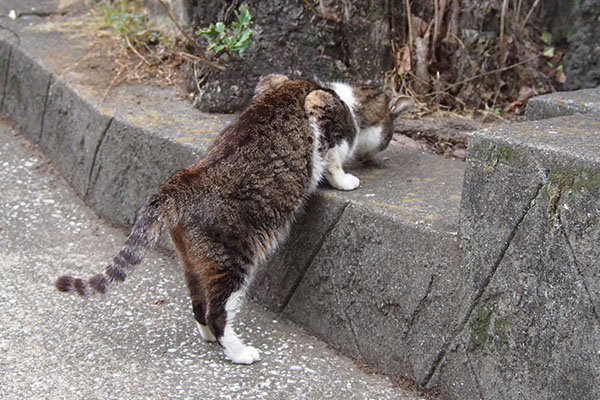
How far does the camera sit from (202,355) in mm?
3104

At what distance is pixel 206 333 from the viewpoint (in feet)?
10.5

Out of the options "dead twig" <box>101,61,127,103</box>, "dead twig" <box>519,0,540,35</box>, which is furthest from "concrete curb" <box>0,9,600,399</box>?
"dead twig" <box>519,0,540,35</box>

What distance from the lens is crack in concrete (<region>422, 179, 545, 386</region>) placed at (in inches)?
92.5

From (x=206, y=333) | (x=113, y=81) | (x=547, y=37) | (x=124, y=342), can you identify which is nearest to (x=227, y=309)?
(x=206, y=333)

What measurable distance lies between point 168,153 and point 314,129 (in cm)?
104

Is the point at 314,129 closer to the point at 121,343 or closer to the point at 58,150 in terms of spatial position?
the point at 121,343

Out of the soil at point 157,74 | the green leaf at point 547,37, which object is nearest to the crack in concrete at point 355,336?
the soil at point 157,74

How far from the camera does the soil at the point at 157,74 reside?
13.7 ft

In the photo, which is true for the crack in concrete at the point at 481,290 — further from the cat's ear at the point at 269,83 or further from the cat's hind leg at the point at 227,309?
the cat's ear at the point at 269,83

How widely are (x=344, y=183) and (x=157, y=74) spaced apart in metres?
2.41

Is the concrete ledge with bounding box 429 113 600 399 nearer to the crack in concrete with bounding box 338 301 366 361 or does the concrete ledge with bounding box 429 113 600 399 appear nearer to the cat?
the crack in concrete with bounding box 338 301 366 361

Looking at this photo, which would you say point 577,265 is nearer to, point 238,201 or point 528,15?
point 238,201

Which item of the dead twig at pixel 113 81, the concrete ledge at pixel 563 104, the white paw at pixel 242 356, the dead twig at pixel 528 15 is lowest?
the white paw at pixel 242 356

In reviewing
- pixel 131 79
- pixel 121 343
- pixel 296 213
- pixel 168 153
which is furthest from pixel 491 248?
pixel 131 79
